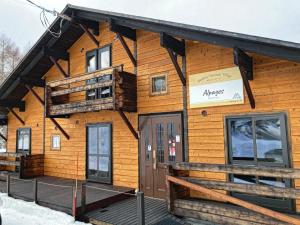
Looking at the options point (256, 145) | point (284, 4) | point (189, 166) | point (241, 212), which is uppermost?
point (284, 4)

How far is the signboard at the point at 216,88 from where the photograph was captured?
6626 millimetres

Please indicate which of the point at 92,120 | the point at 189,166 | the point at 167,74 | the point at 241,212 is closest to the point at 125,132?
the point at 92,120

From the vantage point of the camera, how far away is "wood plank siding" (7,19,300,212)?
6.01 metres

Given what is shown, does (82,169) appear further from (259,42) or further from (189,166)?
(259,42)

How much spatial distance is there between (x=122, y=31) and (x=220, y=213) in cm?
597

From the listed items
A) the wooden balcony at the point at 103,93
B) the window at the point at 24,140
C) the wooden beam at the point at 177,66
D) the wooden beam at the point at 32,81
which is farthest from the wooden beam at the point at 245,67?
the window at the point at 24,140

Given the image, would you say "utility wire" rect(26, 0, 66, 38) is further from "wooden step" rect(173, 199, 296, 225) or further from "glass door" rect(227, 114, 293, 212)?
"wooden step" rect(173, 199, 296, 225)

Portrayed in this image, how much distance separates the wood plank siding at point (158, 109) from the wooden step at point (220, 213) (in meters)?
1.07

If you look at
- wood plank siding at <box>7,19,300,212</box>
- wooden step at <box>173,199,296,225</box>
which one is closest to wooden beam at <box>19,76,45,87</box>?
wood plank siding at <box>7,19,300,212</box>

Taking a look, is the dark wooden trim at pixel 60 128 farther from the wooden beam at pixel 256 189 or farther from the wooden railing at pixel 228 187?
the wooden beam at pixel 256 189

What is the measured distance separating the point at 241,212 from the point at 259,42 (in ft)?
11.1

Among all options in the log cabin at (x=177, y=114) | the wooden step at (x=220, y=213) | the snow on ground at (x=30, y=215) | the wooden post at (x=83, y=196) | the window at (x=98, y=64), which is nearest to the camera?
the wooden step at (x=220, y=213)

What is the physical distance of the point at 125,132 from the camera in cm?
893

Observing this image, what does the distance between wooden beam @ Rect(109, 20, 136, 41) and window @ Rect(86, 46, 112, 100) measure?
1.31 metres
